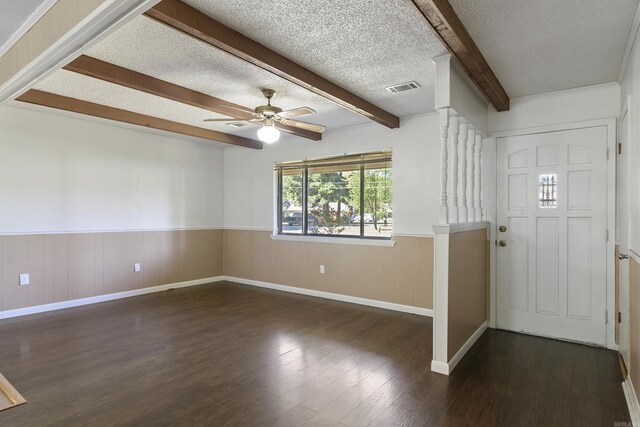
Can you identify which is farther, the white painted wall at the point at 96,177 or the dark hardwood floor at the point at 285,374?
the white painted wall at the point at 96,177

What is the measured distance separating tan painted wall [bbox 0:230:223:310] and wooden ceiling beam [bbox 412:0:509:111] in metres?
4.94

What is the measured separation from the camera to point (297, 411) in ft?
7.41

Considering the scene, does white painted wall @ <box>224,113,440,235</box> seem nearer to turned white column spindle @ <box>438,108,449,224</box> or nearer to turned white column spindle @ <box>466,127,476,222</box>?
turned white column spindle @ <box>466,127,476,222</box>

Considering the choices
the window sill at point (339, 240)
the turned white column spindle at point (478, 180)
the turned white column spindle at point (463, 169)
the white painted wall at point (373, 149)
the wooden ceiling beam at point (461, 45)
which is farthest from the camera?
the window sill at point (339, 240)

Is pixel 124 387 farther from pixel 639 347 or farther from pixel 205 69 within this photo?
pixel 639 347

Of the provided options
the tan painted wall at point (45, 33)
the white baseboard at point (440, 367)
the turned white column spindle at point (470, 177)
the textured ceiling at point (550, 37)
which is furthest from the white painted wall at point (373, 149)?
the tan painted wall at point (45, 33)

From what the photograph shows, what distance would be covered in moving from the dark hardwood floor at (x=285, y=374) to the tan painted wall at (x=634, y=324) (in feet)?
0.84

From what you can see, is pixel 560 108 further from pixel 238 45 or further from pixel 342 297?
pixel 342 297

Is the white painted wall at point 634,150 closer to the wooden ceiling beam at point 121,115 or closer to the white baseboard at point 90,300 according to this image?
the wooden ceiling beam at point 121,115

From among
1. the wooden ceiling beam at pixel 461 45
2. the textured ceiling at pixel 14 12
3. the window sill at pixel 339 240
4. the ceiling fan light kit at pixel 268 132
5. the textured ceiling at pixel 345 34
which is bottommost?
the window sill at pixel 339 240

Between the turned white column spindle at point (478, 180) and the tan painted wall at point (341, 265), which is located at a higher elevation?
the turned white column spindle at point (478, 180)

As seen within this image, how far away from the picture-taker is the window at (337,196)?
4.95 meters

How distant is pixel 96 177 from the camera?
4969 mm

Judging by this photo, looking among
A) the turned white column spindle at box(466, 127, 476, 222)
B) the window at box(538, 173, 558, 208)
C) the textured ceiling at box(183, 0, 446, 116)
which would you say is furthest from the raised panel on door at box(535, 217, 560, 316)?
the textured ceiling at box(183, 0, 446, 116)
